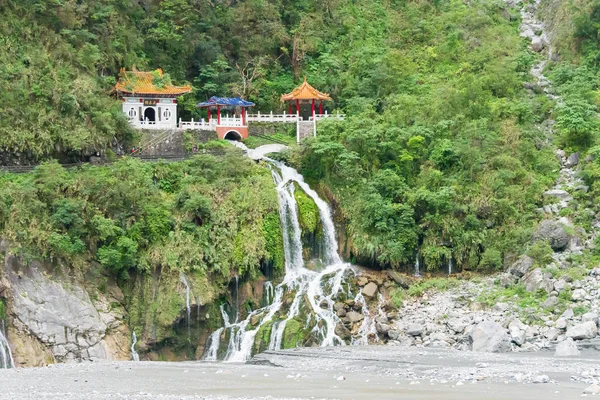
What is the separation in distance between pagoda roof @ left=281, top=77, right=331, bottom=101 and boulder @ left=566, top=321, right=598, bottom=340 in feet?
71.8

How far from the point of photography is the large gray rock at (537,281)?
121 ft

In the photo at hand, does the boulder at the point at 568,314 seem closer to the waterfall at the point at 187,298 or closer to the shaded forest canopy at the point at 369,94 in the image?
the shaded forest canopy at the point at 369,94

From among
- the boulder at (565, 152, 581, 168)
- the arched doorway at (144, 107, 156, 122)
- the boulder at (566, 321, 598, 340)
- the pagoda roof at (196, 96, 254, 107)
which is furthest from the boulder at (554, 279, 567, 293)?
the arched doorway at (144, 107, 156, 122)

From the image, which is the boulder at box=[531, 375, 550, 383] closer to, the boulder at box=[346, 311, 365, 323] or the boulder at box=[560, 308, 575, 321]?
the boulder at box=[560, 308, 575, 321]

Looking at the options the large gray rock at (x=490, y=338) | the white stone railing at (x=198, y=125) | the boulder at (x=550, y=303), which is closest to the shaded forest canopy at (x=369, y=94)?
the white stone railing at (x=198, y=125)

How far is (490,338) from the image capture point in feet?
107

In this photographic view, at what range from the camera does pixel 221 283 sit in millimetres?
38531

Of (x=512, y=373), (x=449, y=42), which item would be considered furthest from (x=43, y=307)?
(x=449, y=42)

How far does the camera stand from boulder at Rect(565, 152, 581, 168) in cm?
4497

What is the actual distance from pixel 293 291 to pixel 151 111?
587 inches

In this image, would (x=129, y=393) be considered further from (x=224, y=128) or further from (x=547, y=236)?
(x=224, y=128)

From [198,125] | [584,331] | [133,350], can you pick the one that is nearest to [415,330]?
[584,331]

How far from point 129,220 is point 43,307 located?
5.13 meters

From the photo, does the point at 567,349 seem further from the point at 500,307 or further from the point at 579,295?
the point at 500,307
